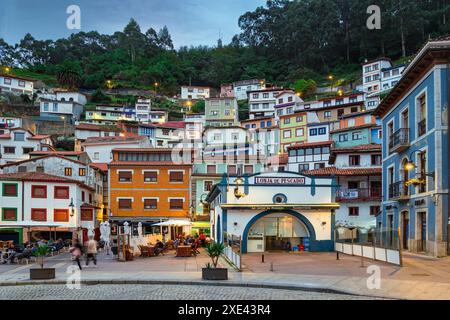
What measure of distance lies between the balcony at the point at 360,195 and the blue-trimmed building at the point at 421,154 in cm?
1153

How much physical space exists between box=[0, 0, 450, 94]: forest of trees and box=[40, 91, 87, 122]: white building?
774 inches

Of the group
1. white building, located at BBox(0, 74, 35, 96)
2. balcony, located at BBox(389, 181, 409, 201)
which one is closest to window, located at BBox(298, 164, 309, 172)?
balcony, located at BBox(389, 181, 409, 201)

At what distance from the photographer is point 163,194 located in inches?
2173

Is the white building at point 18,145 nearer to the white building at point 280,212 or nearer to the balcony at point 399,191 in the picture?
the white building at point 280,212

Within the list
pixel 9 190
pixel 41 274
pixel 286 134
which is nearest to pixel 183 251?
pixel 41 274

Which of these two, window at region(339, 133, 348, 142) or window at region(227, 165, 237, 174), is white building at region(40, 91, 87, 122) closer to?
window at region(227, 165, 237, 174)

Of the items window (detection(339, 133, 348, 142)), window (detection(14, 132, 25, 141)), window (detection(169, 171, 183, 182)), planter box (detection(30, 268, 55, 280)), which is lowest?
planter box (detection(30, 268, 55, 280))

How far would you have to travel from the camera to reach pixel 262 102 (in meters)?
108

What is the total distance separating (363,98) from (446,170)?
203 feet

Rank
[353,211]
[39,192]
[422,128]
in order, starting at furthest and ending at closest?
[353,211], [39,192], [422,128]

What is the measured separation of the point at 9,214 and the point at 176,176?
16.9 meters

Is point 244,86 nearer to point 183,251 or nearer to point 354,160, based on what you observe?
point 354,160

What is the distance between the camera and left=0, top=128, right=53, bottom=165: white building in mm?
69812

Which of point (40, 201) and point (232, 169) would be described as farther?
point (232, 169)
